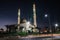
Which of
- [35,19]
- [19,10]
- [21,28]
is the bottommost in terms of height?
Answer: [21,28]

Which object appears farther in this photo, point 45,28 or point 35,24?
point 45,28

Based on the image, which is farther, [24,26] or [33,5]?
[33,5]

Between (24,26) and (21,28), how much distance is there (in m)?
1.83

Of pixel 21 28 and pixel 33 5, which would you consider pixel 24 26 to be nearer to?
pixel 21 28

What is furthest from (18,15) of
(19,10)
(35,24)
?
(35,24)

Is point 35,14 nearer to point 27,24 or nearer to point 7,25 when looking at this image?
point 27,24

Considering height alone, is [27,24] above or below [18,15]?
below

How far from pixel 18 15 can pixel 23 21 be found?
12.8 m

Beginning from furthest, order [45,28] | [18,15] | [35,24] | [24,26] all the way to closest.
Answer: [45,28] → [18,15] → [35,24] → [24,26]

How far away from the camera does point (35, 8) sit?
81250 mm

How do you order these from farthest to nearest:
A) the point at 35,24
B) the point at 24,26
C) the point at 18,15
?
the point at 18,15
the point at 35,24
the point at 24,26

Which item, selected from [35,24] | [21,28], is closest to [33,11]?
[35,24]

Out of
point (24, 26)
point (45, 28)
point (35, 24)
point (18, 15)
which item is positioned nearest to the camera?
point (24, 26)

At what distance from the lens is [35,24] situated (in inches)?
3027
